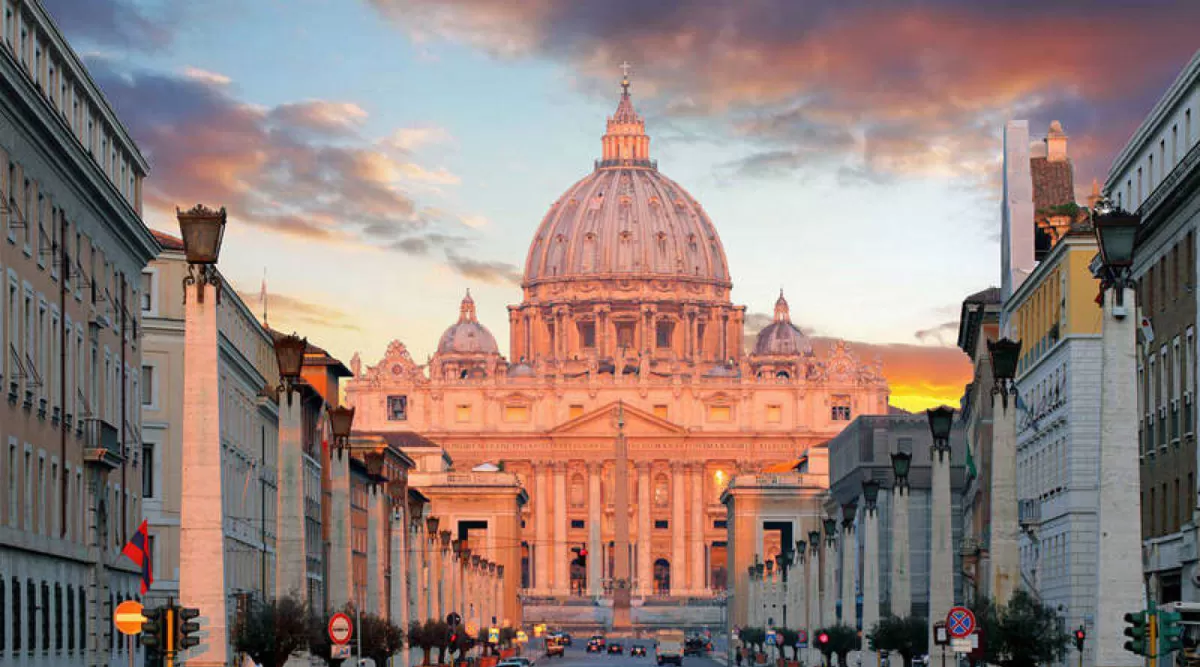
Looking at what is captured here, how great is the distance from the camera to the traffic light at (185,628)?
30828 mm

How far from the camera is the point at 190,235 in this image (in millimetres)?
33281

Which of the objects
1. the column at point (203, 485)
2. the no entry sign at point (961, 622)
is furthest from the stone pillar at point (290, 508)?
the no entry sign at point (961, 622)

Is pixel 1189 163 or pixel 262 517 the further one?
pixel 262 517

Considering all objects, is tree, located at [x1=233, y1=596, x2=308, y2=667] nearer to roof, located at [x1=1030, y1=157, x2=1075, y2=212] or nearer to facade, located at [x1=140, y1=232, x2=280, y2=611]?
facade, located at [x1=140, y1=232, x2=280, y2=611]

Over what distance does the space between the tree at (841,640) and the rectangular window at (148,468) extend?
2303cm

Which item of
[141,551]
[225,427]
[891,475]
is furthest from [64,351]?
[891,475]

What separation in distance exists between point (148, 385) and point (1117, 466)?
39.9 meters

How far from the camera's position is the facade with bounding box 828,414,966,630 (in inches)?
4892

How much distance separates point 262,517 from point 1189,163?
40.6m

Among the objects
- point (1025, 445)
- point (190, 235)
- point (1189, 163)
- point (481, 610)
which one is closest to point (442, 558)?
point (1025, 445)

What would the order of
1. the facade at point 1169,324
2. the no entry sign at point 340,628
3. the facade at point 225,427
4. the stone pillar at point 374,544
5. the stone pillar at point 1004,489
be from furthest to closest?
1. the facade at point 225,427
2. the stone pillar at point 374,544
3. the facade at point 1169,324
4. the no entry sign at point 340,628
5. the stone pillar at point 1004,489

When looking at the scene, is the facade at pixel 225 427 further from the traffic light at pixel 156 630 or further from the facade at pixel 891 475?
the facade at pixel 891 475

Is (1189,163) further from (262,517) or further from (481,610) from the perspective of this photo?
(481,610)

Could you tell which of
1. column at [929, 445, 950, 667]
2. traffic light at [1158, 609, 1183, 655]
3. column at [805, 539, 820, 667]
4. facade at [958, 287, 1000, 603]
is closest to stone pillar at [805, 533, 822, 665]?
column at [805, 539, 820, 667]
